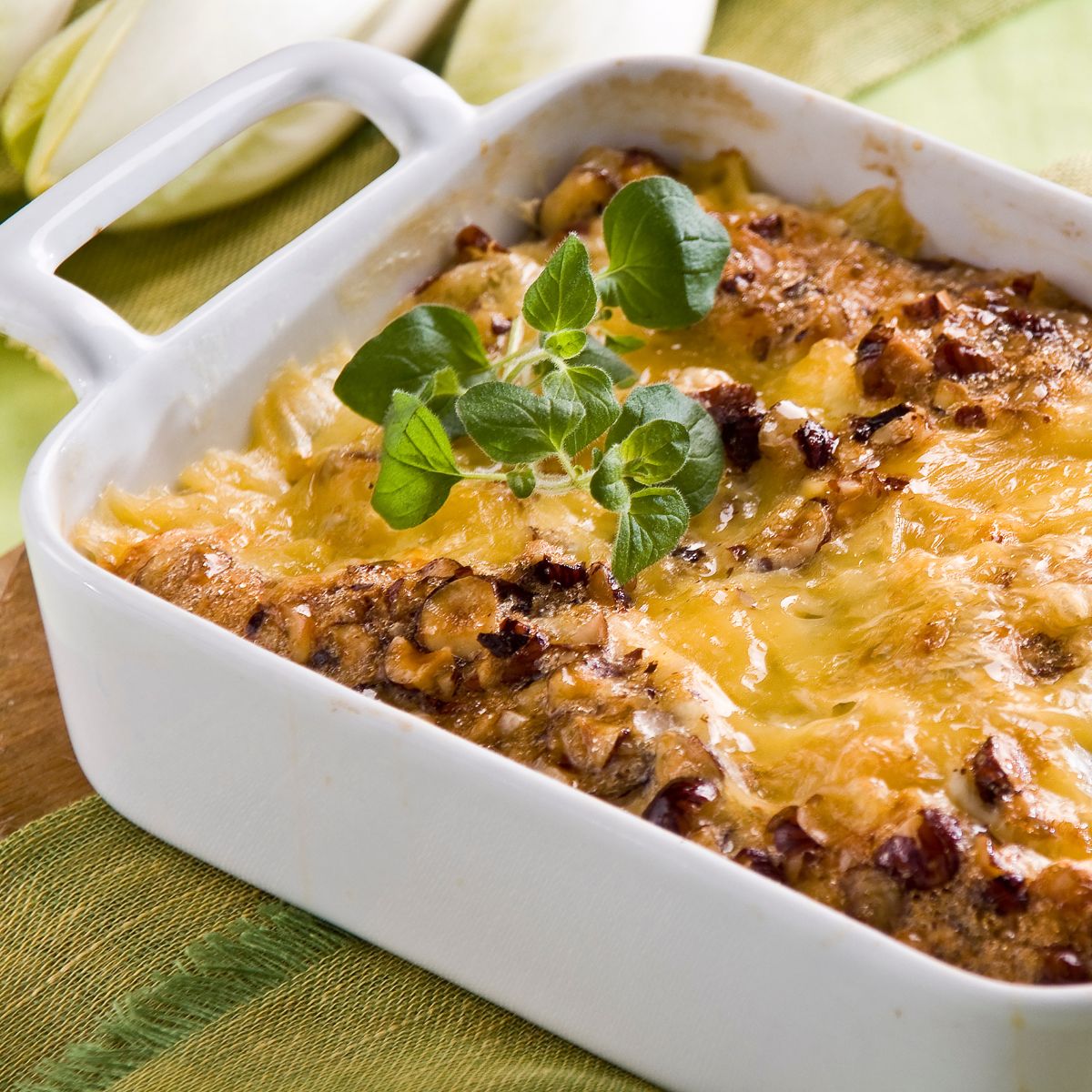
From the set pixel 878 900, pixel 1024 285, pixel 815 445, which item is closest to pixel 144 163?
pixel 815 445

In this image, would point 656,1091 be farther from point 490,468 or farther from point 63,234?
point 63,234

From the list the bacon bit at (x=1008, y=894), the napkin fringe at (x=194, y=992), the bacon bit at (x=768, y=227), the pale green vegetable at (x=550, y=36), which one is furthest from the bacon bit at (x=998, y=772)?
the pale green vegetable at (x=550, y=36)

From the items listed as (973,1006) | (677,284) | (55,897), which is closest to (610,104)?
(677,284)

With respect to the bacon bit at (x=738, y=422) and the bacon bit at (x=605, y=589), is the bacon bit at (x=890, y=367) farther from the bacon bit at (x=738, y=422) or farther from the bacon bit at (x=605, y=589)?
the bacon bit at (x=605, y=589)

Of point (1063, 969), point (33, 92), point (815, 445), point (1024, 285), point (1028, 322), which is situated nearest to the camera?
point (1063, 969)

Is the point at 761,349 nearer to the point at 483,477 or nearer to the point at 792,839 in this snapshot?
the point at 483,477
